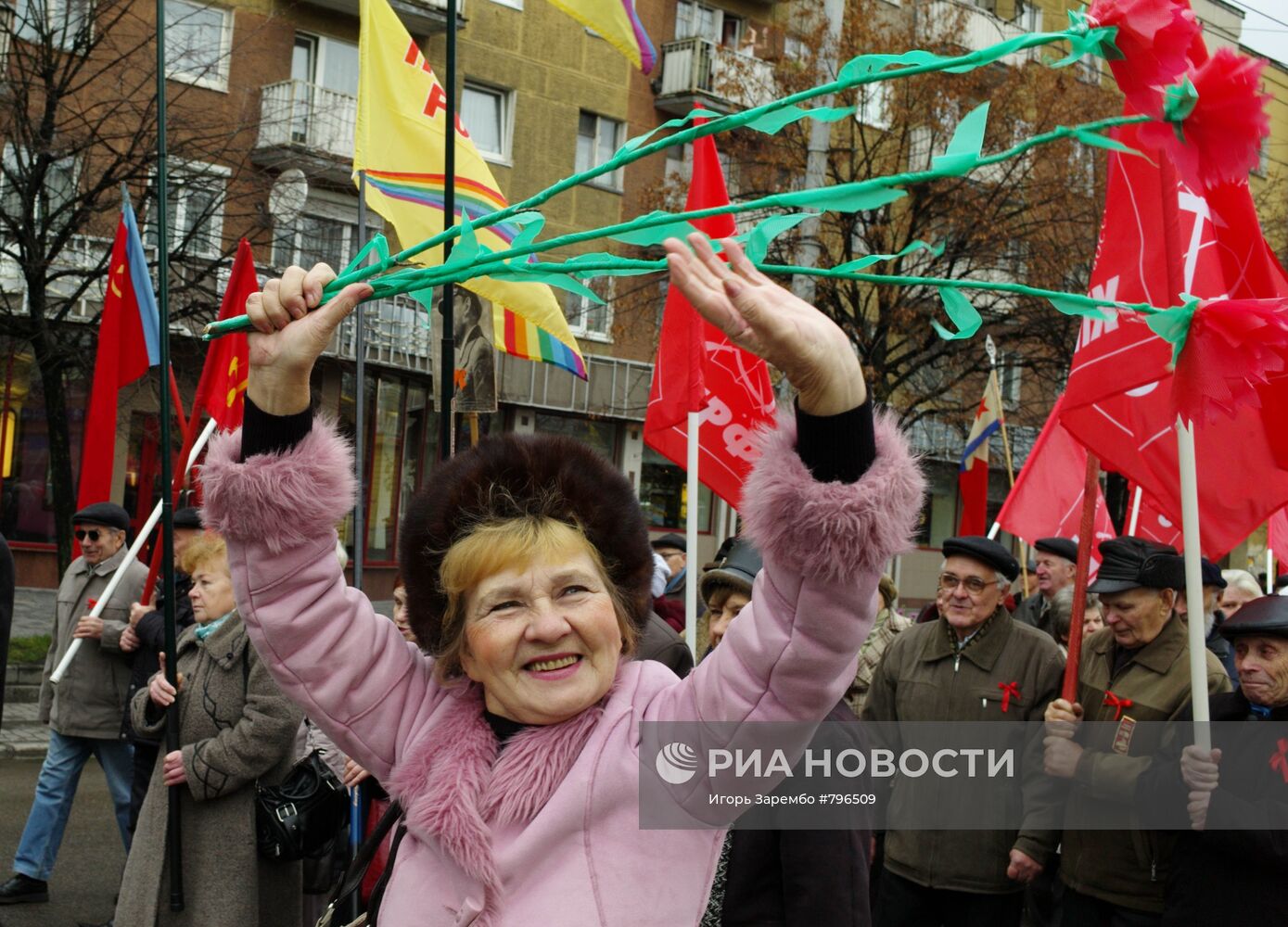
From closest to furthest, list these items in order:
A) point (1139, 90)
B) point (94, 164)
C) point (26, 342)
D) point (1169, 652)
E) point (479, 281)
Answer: point (1139, 90), point (479, 281), point (1169, 652), point (26, 342), point (94, 164)

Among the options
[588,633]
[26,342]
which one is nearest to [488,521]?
[588,633]

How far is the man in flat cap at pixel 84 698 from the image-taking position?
6.52 meters

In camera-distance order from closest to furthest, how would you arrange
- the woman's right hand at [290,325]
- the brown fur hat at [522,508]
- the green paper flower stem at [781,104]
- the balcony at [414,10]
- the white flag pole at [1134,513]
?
1. the green paper flower stem at [781,104]
2. the woman's right hand at [290,325]
3. the brown fur hat at [522,508]
4. the white flag pole at [1134,513]
5. the balcony at [414,10]

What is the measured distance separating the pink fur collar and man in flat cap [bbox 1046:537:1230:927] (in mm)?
2968

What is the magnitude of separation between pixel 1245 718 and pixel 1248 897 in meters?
0.52

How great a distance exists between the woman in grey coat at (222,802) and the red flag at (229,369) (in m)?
1.49

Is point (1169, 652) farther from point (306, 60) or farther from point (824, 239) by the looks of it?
point (306, 60)

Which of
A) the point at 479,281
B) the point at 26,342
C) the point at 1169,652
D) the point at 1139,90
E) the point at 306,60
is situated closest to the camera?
the point at 1139,90

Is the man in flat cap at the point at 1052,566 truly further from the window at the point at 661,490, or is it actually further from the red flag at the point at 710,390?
the window at the point at 661,490

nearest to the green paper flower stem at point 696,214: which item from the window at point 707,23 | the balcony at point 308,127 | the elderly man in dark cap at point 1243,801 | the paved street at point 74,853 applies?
the elderly man in dark cap at point 1243,801

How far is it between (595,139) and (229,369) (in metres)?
19.6

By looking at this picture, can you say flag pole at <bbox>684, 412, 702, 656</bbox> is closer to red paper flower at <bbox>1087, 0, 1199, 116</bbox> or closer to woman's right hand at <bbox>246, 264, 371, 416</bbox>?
woman's right hand at <bbox>246, 264, 371, 416</bbox>

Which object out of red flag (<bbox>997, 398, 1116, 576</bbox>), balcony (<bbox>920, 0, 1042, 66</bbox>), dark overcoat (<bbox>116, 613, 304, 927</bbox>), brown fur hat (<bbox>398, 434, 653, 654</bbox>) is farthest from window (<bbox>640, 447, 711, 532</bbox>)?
brown fur hat (<bbox>398, 434, 653, 654</bbox>)

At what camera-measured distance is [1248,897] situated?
400 centimetres
